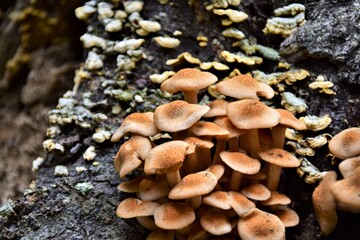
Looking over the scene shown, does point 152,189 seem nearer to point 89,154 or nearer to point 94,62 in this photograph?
point 89,154

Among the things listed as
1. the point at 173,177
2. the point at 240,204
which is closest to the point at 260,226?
the point at 240,204

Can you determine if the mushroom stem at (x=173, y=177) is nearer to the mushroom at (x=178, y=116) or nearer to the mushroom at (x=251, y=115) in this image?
the mushroom at (x=178, y=116)

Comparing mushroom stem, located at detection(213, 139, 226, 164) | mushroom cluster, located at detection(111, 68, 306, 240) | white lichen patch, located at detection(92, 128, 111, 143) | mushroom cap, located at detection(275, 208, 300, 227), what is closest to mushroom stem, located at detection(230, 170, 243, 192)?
mushroom cluster, located at detection(111, 68, 306, 240)

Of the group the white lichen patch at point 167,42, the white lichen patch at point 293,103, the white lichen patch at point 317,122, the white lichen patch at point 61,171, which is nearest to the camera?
the white lichen patch at point 317,122

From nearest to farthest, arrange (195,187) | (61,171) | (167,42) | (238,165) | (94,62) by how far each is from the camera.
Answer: (195,187)
(238,165)
(61,171)
(167,42)
(94,62)

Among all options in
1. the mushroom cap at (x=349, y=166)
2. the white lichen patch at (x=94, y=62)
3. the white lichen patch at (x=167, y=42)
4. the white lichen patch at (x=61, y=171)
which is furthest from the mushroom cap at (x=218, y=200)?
the white lichen patch at (x=94, y=62)

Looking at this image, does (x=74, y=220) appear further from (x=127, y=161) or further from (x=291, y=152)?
(x=291, y=152)

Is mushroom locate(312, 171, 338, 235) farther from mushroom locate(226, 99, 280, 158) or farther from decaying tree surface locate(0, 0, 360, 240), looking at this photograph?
mushroom locate(226, 99, 280, 158)
